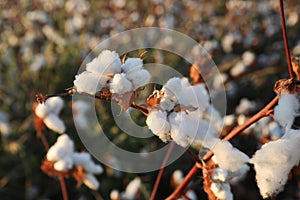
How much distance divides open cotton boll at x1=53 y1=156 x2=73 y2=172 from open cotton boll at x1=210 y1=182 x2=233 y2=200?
14.5 inches

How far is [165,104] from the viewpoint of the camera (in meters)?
0.73

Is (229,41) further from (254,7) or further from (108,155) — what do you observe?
(108,155)

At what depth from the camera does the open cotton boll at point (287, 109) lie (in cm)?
71

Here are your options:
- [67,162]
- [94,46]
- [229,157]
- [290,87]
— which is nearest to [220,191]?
[229,157]

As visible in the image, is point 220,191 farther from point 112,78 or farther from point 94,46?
point 94,46

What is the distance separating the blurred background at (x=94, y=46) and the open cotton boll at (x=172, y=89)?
0.57 meters

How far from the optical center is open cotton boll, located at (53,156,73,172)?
1077mm

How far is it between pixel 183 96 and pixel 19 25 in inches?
95.6

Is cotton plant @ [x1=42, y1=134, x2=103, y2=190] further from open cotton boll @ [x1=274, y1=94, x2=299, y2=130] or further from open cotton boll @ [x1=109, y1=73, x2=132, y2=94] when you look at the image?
open cotton boll @ [x1=274, y1=94, x2=299, y2=130]

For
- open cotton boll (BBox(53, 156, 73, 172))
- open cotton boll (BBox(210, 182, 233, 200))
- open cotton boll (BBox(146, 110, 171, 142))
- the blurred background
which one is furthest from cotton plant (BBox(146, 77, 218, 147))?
the blurred background

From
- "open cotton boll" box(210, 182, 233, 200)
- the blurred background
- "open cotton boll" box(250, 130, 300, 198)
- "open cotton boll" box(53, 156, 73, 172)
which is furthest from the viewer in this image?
the blurred background

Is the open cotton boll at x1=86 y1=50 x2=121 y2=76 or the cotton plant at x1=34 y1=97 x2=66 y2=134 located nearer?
the open cotton boll at x1=86 y1=50 x2=121 y2=76

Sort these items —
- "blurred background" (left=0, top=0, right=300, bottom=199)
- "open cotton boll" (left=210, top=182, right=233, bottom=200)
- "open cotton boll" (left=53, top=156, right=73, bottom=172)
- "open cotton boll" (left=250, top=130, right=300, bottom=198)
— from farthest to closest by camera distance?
1. "blurred background" (left=0, top=0, right=300, bottom=199)
2. "open cotton boll" (left=53, top=156, right=73, bottom=172)
3. "open cotton boll" (left=210, top=182, right=233, bottom=200)
4. "open cotton boll" (left=250, top=130, right=300, bottom=198)

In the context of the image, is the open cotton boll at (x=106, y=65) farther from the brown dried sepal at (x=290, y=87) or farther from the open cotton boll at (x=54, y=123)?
the open cotton boll at (x=54, y=123)
